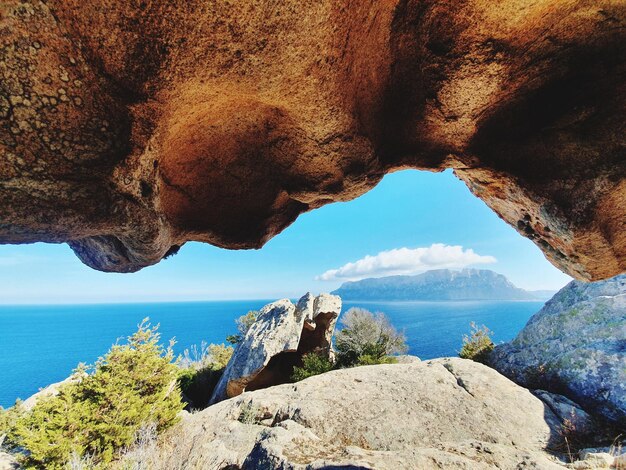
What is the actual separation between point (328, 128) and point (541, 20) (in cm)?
212

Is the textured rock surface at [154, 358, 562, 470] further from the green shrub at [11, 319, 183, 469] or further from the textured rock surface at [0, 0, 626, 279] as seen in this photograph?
the textured rock surface at [0, 0, 626, 279]

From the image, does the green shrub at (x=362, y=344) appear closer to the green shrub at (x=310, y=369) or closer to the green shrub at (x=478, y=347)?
the green shrub at (x=310, y=369)

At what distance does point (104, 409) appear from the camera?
7.66 m

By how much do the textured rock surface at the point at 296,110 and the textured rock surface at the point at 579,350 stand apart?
9.75 metres

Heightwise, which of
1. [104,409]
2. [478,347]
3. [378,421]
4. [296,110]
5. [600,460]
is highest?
[296,110]

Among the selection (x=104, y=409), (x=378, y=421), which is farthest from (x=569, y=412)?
(x=104, y=409)

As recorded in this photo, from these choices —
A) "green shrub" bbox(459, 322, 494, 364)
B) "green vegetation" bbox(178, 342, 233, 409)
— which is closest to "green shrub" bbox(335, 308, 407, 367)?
"green shrub" bbox(459, 322, 494, 364)

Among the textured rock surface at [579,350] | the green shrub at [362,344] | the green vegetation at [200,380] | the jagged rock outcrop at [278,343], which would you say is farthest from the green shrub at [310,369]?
the textured rock surface at [579,350]

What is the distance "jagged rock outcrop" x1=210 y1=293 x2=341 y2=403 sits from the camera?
45.8 feet

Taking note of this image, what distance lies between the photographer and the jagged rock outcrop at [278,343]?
1395 cm

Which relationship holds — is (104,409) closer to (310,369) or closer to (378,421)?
→ (378,421)

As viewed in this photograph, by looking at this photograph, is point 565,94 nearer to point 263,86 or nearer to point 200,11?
point 263,86

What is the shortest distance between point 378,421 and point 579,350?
932 centimetres

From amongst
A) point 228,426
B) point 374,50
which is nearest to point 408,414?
point 228,426
